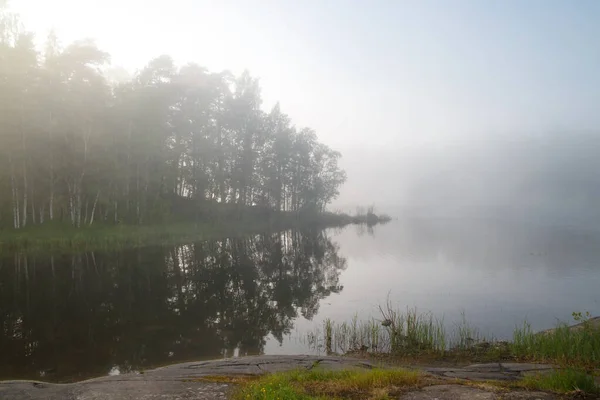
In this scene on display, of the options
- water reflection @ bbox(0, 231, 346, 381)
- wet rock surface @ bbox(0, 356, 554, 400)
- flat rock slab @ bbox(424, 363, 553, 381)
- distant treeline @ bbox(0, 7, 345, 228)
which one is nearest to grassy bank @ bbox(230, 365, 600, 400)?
wet rock surface @ bbox(0, 356, 554, 400)

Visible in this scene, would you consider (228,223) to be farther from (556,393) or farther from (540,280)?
(556,393)

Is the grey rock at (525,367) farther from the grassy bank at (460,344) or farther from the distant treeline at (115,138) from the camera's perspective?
the distant treeline at (115,138)

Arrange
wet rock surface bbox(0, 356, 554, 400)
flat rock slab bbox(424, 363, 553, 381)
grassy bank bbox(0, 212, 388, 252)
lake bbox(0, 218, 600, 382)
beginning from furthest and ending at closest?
grassy bank bbox(0, 212, 388, 252) → lake bbox(0, 218, 600, 382) → flat rock slab bbox(424, 363, 553, 381) → wet rock surface bbox(0, 356, 554, 400)

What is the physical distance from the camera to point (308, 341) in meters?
14.7

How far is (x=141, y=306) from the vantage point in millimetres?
19578

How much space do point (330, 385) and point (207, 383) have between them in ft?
8.03

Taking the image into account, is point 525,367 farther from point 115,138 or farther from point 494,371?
point 115,138

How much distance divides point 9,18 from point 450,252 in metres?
44.6

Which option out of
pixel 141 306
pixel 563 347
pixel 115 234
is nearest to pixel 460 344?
pixel 563 347

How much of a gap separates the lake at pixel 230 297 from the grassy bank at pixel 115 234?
7.72ft

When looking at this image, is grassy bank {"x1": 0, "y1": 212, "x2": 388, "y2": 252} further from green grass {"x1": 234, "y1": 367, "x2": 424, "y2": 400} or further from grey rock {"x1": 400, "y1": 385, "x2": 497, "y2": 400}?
grey rock {"x1": 400, "y1": 385, "x2": 497, "y2": 400}

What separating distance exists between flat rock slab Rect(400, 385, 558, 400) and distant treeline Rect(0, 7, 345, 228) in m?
37.6

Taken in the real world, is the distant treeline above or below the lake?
above

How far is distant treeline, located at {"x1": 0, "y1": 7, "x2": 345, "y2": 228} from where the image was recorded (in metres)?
35.2
